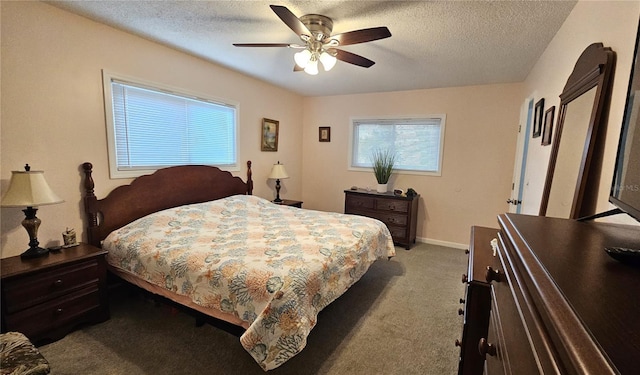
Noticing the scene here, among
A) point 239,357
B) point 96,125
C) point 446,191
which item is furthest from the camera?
point 446,191

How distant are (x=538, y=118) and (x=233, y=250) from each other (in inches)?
109

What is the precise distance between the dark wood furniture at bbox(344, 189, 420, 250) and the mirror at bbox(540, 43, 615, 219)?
232 cm

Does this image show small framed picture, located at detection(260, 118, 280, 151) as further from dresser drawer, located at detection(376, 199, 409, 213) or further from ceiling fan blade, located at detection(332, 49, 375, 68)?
ceiling fan blade, located at detection(332, 49, 375, 68)

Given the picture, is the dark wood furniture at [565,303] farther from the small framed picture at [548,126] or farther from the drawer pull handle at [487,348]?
the small framed picture at [548,126]

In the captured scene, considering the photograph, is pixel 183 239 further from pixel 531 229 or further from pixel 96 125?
pixel 531 229

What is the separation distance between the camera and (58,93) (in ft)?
7.00

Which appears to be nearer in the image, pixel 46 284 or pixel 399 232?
pixel 46 284

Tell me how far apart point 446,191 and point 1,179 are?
4.60 meters

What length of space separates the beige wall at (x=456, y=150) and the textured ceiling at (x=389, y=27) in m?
0.49

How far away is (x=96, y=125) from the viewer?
93.4 inches

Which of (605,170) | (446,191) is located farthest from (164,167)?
(446,191)

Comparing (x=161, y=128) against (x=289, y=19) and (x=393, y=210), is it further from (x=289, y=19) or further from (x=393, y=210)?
(x=393, y=210)

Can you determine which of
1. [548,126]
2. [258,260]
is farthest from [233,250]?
[548,126]

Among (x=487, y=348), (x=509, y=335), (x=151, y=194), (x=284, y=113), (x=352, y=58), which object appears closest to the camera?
(x=509, y=335)
